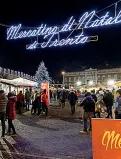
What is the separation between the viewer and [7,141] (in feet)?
30.4

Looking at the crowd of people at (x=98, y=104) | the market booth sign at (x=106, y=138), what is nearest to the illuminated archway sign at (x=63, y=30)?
the crowd of people at (x=98, y=104)

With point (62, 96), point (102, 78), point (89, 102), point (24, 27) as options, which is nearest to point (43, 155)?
point (89, 102)

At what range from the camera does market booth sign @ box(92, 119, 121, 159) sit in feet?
17.0

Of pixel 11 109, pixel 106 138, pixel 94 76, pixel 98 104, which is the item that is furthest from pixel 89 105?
pixel 94 76

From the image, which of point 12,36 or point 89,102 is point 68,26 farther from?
point 89,102

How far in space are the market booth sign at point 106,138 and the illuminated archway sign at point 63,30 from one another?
9415 millimetres

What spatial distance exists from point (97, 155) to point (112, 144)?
413 millimetres

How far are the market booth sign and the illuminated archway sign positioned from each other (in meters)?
9.41

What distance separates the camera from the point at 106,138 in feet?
A: 17.5

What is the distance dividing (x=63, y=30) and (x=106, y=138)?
11.2 m

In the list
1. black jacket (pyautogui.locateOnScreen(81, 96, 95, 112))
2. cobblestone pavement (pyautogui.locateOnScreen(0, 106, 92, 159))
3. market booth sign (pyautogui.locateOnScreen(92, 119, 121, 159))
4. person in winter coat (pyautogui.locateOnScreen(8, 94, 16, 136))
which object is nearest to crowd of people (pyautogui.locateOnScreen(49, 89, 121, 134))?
black jacket (pyautogui.locateOnScreen(81, 96, 95, 112))

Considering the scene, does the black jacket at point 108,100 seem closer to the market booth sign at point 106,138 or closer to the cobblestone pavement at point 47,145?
the cobblestone pavement at point 47,145

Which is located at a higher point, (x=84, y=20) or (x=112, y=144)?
(x=84, y=20)

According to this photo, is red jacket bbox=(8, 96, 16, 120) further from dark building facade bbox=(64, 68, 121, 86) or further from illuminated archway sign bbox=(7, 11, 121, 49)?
dark building facade bbox=(64, 68, 121, 86)
